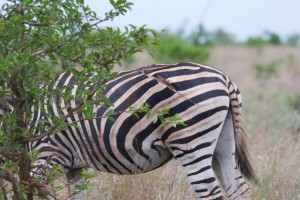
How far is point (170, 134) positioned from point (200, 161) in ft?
0.91

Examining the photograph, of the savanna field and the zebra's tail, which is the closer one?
the zebra's tail

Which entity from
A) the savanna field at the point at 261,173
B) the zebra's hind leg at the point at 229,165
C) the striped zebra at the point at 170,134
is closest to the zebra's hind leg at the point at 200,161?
the striped zebra at the point at 170,134

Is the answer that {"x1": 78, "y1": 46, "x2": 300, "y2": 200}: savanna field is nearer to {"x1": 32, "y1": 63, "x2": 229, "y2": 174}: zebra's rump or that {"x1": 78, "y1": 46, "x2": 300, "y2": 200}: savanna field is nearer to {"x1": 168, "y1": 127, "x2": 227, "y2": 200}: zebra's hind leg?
{"x1": 32, "y1": 63, "x2": 229, "y2": 174}: zebra's rump

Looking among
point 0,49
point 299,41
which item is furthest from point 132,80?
point 299,41

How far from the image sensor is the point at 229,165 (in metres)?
4.55

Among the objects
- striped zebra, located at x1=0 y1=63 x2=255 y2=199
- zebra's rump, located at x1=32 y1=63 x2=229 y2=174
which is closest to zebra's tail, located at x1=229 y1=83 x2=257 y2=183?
striped zebra, located at x1=0 y1=63 x2=255 y2=199

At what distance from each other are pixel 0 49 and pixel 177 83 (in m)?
1.45

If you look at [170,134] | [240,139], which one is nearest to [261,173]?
[240,139]

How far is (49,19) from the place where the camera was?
3.12 meters

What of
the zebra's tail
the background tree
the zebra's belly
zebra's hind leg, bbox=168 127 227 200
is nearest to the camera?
the background tree

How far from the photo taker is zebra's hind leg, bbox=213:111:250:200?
452 cm

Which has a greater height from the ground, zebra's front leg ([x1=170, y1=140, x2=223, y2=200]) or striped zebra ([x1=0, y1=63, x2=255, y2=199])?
striped zebra ([x1=0, y1=63, x2=255, y2=199])

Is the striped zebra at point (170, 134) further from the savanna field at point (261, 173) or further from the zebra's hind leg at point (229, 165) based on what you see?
the savanna field at point (261, 173)

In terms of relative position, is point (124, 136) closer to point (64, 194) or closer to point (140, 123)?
point (140, 123)
